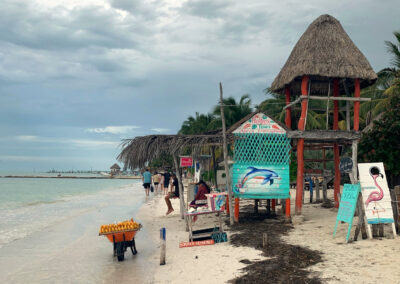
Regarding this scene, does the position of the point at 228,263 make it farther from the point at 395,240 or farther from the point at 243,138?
the point at 243,138

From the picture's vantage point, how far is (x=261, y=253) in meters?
6.91

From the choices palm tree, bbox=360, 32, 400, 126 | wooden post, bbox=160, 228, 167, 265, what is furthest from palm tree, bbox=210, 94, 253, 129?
wooden post, bbox=160, 228, 167, 265

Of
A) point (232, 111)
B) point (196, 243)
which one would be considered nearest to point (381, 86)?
point (232, 111)

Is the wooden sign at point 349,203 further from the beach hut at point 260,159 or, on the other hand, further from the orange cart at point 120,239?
the orange cart at point 120,239

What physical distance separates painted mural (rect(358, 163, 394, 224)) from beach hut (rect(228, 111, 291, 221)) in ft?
9.95

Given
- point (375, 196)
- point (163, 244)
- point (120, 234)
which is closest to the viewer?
point (163, 244)

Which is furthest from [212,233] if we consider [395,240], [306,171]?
[306,171]

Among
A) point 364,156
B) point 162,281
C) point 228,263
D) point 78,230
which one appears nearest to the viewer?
point 162,281

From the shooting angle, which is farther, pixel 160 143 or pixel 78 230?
pixel 78 230

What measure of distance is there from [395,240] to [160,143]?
651 centimetres

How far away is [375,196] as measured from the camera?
7.17 m

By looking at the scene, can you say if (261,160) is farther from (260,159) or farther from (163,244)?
(163,244)

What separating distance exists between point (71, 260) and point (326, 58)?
9394mm

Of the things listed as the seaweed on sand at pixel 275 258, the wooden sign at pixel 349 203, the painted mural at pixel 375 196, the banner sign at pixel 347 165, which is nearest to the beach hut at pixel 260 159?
the seaweed on sand at pixel 275 258
